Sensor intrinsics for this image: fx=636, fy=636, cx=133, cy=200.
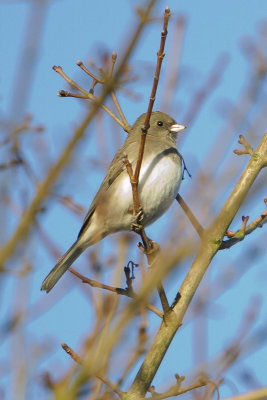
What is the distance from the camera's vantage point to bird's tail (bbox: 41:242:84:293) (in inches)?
172

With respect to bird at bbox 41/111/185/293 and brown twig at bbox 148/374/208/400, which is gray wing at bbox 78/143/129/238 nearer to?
bird at bbox 41/111/185/293

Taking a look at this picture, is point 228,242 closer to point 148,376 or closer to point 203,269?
point 203,269

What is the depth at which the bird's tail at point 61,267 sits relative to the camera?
4.38 metres

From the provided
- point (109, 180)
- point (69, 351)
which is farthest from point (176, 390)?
point (109, 180)

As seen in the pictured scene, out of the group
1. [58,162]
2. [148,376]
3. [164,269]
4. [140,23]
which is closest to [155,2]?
[140,23]

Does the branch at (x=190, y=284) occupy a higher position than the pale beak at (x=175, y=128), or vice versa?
the pale beak at (x=175, y=128)

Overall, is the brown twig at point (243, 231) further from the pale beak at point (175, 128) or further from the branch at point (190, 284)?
the pale beak at point (175, 128)

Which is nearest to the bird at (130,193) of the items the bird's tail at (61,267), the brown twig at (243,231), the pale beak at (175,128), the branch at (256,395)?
the bird's tail at (61,267)

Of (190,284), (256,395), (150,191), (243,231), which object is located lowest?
(256,395)

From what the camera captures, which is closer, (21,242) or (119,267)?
(21,242)

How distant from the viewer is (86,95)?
12.8 ft

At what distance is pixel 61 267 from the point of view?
4.48m

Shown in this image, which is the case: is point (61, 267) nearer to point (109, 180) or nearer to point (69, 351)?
point (109, 180)

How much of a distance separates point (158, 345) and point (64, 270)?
162cm
